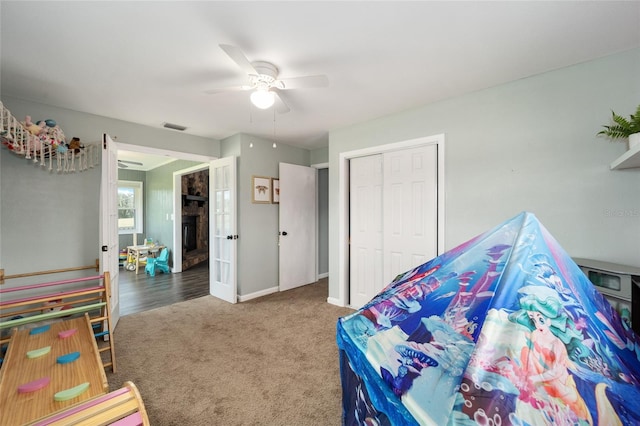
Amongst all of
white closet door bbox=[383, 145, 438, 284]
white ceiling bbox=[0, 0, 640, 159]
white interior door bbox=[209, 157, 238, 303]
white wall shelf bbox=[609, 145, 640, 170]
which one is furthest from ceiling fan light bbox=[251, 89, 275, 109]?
white wall shelf bbox=[609, 145, 640, 170]

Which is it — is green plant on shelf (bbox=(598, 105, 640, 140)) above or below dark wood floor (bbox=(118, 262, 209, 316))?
above

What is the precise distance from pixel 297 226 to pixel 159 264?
341 cm

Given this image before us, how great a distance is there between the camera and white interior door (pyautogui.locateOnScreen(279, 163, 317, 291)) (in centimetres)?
444

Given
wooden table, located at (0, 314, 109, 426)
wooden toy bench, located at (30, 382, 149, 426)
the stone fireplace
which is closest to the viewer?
wooden toy bench, located at (30, 382, 149, 426)

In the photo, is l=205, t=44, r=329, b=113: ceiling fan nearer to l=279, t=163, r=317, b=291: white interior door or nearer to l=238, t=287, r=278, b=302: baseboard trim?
l=279, t=163, r=317, b=291: white interior door

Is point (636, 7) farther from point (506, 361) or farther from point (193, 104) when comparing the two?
point (193, 104)

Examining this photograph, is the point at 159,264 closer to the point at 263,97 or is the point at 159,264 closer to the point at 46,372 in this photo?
the point at 46,372

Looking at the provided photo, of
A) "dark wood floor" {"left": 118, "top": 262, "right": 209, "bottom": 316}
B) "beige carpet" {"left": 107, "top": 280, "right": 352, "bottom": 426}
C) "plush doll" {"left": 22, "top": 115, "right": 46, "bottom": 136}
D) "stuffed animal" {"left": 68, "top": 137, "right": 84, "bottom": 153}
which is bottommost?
"dark wood floor" {"left": 118, "top": 262, "right": 209, "bottom": 316}

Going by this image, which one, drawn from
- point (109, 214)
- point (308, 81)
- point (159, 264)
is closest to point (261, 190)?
point (109, 214)

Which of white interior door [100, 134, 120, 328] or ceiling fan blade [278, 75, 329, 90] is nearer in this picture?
ceiling fan blade [278, 75, 329, 90]

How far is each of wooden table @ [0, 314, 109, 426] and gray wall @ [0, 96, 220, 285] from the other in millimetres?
1169

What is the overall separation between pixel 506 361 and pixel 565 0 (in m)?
1.97

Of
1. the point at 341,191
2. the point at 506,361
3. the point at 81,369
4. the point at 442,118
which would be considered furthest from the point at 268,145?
the point at 506,361

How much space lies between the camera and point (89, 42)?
1811 mm
